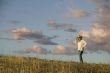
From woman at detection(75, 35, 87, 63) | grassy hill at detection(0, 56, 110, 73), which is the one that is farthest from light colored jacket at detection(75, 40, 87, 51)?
grassy hill at detection(0, 56, 110, 73)

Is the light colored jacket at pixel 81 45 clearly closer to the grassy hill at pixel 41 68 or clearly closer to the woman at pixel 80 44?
the woman at pixel 80 44

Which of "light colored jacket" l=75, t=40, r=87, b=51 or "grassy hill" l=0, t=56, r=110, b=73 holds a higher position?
"light colored jacket" l=75, t=40, r=87, b=51

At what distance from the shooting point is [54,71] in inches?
862

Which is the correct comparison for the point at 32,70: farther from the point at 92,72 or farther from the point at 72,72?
the point at 92,72

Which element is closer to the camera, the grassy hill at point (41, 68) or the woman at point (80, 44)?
the grassy hill at point (41, 68)

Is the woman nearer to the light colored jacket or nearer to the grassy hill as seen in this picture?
the light colored jacket

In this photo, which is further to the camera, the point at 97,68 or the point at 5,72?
the point at 97,68

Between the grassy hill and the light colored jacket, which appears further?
the light colored jacket

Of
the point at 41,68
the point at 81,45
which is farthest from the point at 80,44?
the point at 41,68

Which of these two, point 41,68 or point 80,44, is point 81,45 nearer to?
point 80,44

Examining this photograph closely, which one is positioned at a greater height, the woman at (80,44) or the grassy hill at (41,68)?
the woman at (80,44)

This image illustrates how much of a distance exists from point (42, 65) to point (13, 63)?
219 centimetres

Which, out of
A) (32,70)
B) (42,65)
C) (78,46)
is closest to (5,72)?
(32,70)

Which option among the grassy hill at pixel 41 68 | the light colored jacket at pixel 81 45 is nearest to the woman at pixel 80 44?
the light colored jacket at pixel 81 45
